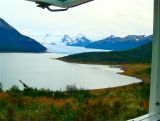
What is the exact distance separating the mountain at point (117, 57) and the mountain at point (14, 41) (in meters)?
0.19

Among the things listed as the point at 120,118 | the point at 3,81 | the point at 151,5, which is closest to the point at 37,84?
the point at 3,81

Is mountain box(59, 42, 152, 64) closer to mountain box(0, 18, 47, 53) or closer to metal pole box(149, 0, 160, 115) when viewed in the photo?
metal pole box(149, 0, 160, 115)

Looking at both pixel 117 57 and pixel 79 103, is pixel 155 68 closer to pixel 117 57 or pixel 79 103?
pixel 117 57

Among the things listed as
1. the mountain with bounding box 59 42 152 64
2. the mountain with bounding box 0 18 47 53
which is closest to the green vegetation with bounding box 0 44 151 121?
the mountain with bounding box 59 42 152 64

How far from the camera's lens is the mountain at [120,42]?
238cm

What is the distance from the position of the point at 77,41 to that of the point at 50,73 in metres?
0.24

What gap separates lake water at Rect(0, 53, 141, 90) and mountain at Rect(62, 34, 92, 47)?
0.09 m

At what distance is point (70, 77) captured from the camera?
7.46ft

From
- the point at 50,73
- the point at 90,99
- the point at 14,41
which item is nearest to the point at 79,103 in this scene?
the point at 90,99

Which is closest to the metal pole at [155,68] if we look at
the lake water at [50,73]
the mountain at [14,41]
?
the lake water at [50,73]

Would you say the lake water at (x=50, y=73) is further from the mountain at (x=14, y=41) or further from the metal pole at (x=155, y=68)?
the metal pole at (x=155, y=68)

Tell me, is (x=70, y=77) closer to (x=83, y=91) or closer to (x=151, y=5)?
(x=83, y=91)

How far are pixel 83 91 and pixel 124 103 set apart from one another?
0.92 feet

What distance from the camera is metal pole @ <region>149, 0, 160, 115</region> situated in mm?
2531
